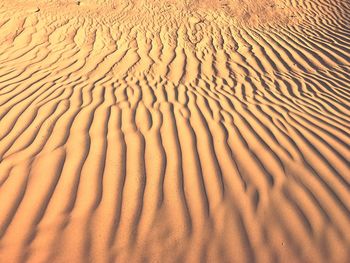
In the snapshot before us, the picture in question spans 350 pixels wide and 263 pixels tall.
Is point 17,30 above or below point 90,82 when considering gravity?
above

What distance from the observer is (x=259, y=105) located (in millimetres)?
4035

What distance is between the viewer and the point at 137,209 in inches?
90.3

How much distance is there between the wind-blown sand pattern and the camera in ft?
6.86

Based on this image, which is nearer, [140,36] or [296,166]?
[296,166]

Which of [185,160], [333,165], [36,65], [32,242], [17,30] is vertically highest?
[17,30]

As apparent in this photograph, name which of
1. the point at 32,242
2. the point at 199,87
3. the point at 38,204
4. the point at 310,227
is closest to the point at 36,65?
the point at 199,87

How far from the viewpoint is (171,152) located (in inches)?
115

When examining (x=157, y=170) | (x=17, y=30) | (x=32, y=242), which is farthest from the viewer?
(x=17, y=30)

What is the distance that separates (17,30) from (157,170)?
233 inches

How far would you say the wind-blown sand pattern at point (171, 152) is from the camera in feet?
6.86

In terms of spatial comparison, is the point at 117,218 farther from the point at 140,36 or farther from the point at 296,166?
the point at 140,36

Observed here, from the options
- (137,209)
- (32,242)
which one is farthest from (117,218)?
(32,242)

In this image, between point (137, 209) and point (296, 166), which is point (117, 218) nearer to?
point (137, 209)

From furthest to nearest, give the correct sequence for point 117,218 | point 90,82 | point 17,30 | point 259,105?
point 17,30, point 90,82, point 259,105, point 117,218
